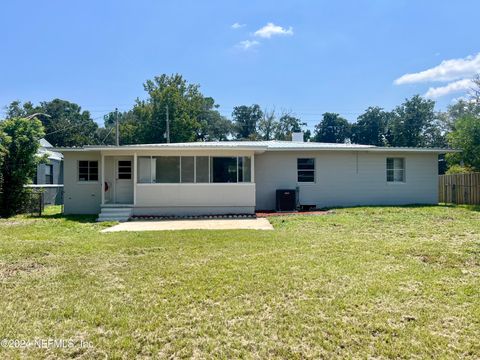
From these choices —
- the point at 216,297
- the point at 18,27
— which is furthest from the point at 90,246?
the point at 18,27

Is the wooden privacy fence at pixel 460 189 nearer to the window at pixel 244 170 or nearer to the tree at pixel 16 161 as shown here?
the window at pixel 244 170

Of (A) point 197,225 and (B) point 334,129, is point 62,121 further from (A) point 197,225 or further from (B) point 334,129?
(A) point 197,225

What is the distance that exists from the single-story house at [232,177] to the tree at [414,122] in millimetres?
32495

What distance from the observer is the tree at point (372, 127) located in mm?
50688

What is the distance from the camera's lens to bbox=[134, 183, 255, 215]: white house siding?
505 inches

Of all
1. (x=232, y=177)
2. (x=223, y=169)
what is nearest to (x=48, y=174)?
(x=223, y=169)

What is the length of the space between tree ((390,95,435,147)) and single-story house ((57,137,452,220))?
32495 millimetres

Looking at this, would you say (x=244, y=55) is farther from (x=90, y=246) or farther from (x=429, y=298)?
(x=429, y=298)

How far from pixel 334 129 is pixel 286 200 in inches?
1702

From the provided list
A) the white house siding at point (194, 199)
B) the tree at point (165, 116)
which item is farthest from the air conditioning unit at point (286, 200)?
the tree at point (165, 116)

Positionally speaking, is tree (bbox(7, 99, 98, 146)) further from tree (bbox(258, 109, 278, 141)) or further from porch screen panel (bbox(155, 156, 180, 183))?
porch screen panel (bbox(155, 156, 180, 183))

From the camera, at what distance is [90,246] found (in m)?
6.93

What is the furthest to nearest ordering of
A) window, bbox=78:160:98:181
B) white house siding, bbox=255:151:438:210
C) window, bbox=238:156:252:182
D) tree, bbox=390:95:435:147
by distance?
tree, bbox=390:95:435:147, white house siding, bbox=255:151:438:210, window, bbox=78:160:98:181, window, bbox=238:156:252:182

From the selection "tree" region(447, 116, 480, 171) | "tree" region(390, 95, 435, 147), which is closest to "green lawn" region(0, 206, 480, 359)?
"tree" region(447, 116, 480, 171)
